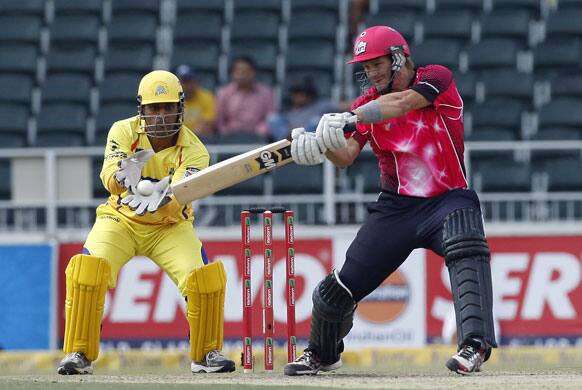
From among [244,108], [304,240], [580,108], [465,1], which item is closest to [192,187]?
[304,240]

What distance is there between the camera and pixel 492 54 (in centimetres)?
1636

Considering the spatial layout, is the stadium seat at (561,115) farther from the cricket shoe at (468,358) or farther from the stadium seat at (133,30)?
the cricket shoe at (468,358)

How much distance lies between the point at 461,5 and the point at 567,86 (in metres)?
1.85

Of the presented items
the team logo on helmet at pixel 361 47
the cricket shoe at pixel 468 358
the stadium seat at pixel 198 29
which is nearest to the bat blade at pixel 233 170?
the team logo on helmet at pixel 361 47

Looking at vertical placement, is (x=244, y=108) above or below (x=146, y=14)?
below

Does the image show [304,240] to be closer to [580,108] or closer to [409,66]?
[580,108]

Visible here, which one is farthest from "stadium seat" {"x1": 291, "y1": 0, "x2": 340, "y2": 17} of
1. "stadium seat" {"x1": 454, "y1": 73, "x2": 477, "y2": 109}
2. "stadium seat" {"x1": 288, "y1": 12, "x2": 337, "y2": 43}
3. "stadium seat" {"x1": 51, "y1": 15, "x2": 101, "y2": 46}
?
"stadium seat" {"x1": 51, "y1": 15, "x2": 101, "y2": 46}

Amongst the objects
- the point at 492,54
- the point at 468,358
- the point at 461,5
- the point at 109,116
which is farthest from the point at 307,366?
the point at 461,5

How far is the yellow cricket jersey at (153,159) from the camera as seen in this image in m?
9.65

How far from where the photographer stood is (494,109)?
15.5 meters

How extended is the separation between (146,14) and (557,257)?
19.9 ft

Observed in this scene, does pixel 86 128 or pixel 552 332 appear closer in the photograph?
pixel 552 332

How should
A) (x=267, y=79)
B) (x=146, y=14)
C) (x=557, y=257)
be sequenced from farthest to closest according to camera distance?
(x=146, y=14) → (x=267, y=79) → (x=557, y=257)

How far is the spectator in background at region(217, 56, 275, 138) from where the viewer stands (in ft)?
49.7
